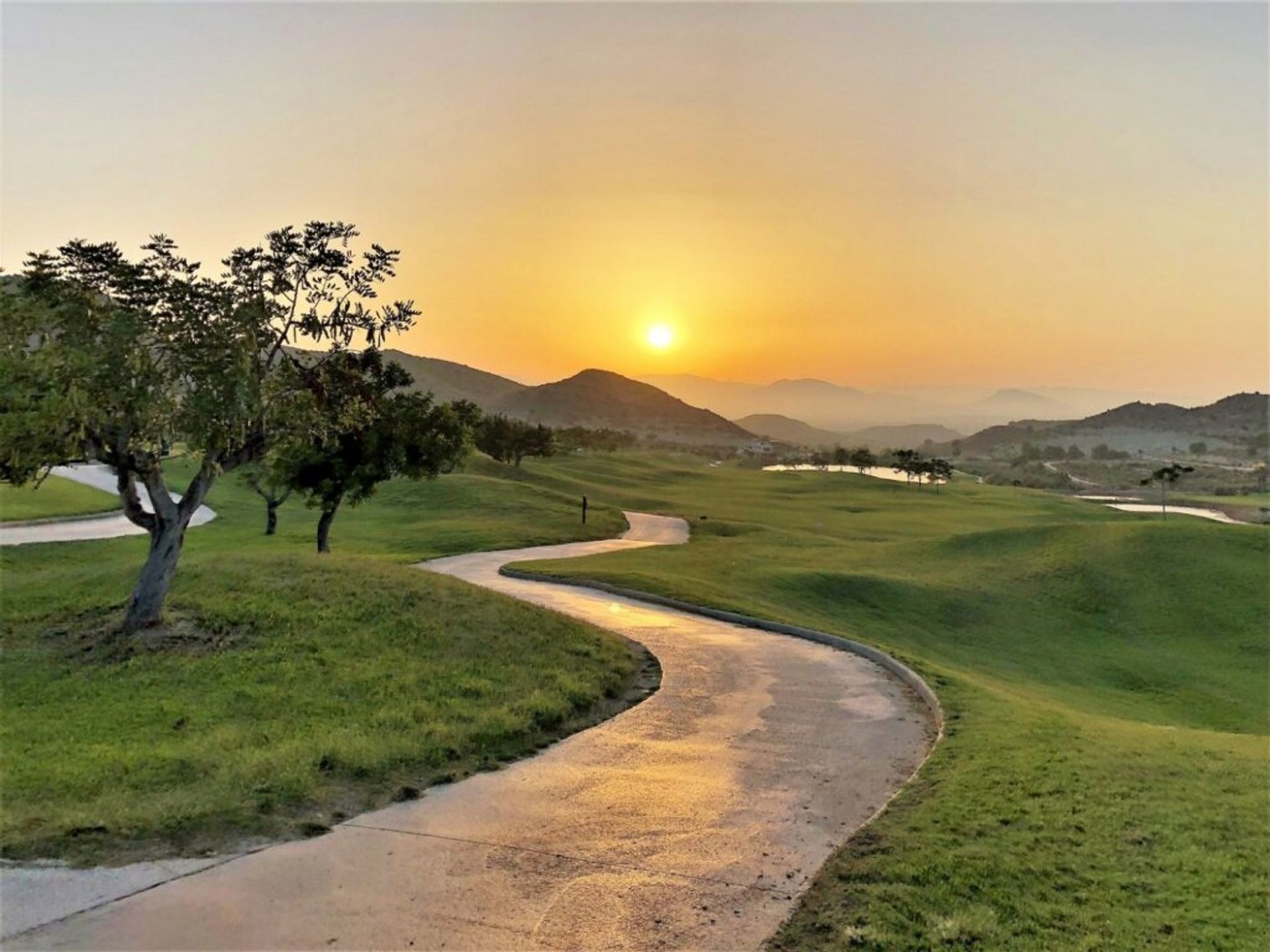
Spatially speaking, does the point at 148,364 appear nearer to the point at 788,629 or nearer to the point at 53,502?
the point at 788,629

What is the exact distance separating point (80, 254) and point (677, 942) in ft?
51.0

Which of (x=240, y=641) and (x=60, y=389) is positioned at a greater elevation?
(x=60, y=389)

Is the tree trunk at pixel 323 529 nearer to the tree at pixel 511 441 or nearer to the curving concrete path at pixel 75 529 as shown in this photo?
the curving concrete path at pixel 75 529

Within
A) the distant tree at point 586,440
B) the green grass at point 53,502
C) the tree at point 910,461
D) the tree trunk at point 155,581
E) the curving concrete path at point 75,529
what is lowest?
the curving concrete path at point 75,529

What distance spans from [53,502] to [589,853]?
5201 centimetres

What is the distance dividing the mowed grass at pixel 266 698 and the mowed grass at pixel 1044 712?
556cm

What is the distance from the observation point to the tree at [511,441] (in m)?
85.6

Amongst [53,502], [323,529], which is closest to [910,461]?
[323,529]

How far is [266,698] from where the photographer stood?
12375 mm

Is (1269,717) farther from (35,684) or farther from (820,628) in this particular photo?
(35,684)

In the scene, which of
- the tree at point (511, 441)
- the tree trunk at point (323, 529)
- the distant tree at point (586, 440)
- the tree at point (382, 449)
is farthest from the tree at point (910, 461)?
the tree trunk at point (323, 529)

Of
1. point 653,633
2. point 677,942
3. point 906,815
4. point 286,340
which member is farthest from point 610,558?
point 677,942

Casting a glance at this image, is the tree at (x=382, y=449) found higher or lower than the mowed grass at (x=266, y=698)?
higher

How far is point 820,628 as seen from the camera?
23.6 metres
